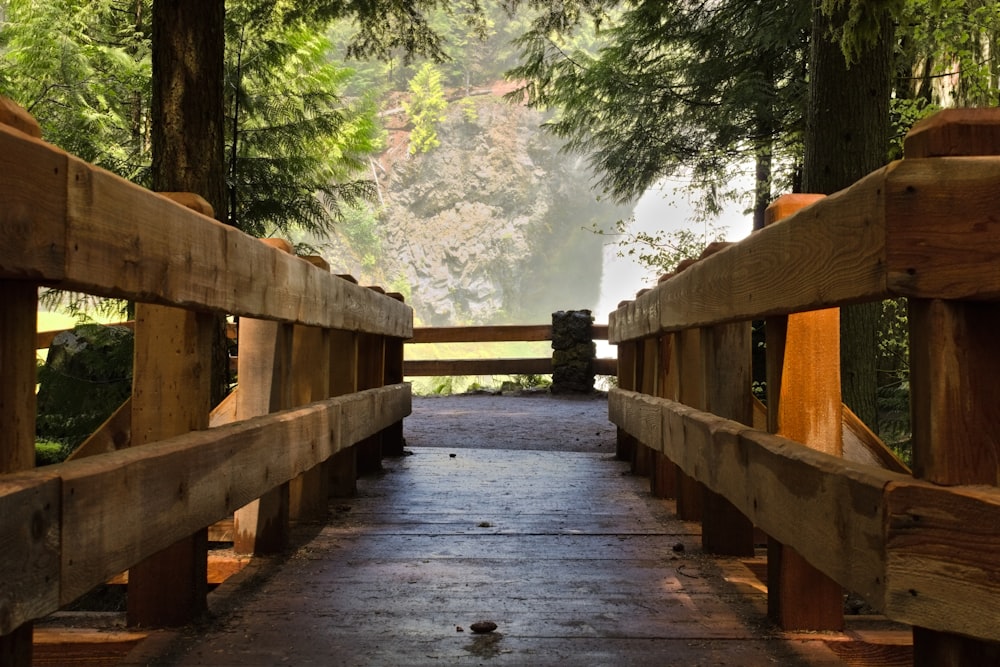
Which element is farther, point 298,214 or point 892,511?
point 298,214

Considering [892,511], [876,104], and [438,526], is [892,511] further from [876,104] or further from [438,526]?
[876,104]

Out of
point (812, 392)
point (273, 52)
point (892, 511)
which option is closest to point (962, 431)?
point (892, 511)

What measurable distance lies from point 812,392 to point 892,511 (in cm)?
103

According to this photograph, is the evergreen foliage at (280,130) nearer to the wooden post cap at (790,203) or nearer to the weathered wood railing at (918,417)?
the wooden post cap at (790,203)

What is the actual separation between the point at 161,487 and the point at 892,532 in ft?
5.10

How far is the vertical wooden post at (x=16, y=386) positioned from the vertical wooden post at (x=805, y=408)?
1.94 m

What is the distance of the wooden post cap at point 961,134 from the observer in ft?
4.82

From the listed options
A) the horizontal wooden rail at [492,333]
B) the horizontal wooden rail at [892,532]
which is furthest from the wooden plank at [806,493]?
the horizontal wooden rail at [492,333]

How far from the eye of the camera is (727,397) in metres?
3.17

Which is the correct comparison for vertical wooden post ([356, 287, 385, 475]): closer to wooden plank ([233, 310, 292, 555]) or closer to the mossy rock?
the mossy rock

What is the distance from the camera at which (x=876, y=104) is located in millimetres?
5492

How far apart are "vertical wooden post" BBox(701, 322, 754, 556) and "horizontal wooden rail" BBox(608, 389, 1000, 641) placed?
808 millimetres

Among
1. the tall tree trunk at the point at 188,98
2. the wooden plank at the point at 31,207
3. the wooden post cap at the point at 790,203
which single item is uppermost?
the tall tree trunk at the point at 188,98

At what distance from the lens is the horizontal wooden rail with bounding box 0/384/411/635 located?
4.49 feet
